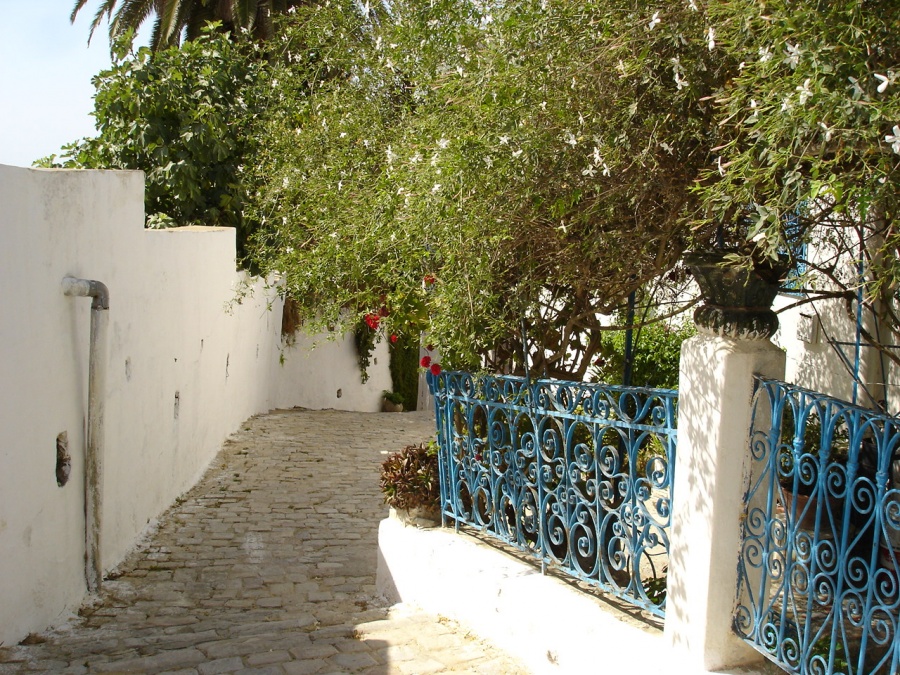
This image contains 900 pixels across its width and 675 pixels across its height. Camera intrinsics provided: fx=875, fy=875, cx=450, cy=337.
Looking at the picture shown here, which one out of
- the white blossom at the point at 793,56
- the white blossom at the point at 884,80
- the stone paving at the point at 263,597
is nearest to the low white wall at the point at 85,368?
the stone paving at the point at 263,597

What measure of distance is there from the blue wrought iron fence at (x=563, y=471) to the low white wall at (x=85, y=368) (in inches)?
90.2

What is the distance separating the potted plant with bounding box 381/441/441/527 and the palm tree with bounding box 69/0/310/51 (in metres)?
11.2

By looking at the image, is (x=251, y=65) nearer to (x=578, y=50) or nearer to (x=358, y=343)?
(x=358, y=343)

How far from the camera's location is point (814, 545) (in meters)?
2.88

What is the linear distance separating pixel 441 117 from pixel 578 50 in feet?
2.74

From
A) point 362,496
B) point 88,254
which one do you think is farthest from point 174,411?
point 88,254

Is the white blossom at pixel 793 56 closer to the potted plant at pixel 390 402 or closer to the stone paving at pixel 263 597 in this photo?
the stone paving at pixel 263 597

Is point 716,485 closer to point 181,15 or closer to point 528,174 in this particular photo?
point 528,174

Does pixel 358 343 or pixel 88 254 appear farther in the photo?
pixel 358 343

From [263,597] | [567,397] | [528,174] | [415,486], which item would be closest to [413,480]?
[415,486]

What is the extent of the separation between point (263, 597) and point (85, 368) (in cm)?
203

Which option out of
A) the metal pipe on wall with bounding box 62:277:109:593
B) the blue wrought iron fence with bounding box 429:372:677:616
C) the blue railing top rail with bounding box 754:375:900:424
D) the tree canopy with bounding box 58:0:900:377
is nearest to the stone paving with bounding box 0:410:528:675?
the metal pipe on wall with bounding box 62:277:109:593

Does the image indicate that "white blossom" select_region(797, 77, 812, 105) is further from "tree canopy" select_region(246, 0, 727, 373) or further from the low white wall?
the low white wall

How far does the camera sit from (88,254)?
575 cm
